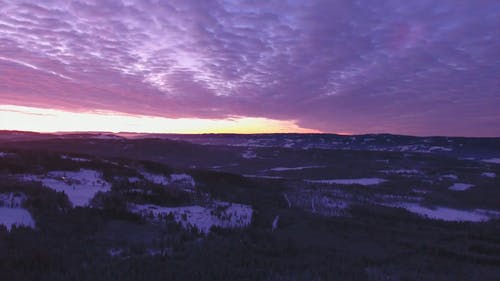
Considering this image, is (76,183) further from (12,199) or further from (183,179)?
(183,179)

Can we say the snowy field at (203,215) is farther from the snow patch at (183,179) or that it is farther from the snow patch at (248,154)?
the snow patch at (248,154)

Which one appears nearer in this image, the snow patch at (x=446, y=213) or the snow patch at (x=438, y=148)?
the snow patch at (x=446, y=213)

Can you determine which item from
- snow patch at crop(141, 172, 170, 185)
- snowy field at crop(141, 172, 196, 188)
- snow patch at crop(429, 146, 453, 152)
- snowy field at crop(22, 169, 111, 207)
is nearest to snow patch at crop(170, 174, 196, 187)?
snowy field at crop(141, 172, 196, 188)

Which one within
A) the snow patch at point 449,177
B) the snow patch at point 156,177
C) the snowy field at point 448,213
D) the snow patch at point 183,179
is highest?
the snow patch at point 156,177

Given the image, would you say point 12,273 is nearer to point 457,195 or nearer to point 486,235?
point 486,235

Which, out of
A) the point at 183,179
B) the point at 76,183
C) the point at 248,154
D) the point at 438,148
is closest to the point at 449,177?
the point at 183,179

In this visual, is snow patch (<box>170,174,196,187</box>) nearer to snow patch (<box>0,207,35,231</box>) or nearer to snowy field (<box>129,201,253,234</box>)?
snowy field (<box>129,201,253,234</box>)

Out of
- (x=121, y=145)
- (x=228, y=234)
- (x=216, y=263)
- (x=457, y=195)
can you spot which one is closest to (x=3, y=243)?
(x=216, y=263)

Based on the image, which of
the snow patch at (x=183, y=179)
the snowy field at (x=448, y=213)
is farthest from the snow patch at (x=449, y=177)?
the snow patch at (x=183, y=179)
